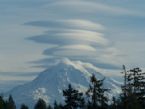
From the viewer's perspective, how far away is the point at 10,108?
566ft

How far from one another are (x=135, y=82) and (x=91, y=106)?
752 cm

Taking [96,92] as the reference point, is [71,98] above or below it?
below

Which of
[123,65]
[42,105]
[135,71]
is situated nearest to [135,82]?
[135,71]

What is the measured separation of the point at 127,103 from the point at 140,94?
7.80 metres

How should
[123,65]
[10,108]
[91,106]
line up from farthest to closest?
[10,108] < [91,106] < [123,65]

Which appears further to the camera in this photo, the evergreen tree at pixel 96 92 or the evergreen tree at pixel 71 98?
the evergreen tree at pixel 71 98

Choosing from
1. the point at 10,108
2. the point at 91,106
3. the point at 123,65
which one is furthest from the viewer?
the point at 10,108

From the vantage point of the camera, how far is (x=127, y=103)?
99750mm

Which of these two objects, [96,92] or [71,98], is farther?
[71,98]

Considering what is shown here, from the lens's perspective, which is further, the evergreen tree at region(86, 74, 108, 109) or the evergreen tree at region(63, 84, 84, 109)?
the evergreen tree at region(63, 84, 84, 109)

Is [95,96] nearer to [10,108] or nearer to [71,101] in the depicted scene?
[71,101]

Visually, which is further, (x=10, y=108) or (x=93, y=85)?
(x=10, y=108)

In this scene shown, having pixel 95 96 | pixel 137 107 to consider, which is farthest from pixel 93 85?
pixel 137 107

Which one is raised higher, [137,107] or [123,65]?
[123,65]
